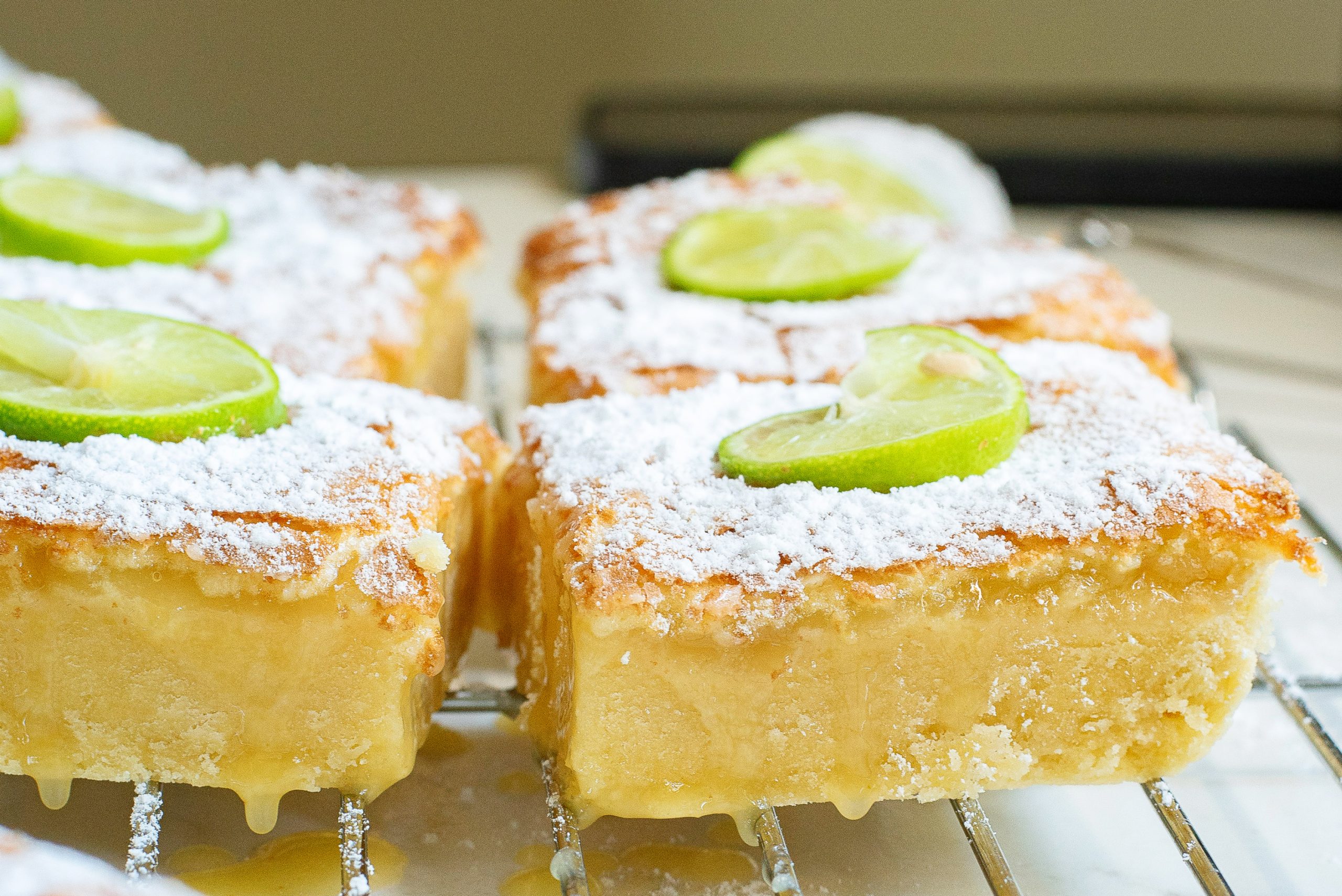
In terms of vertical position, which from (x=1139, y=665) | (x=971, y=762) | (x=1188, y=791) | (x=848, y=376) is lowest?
(x=1188, y=791)

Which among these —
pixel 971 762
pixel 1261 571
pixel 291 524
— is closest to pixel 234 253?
pixel 291 524

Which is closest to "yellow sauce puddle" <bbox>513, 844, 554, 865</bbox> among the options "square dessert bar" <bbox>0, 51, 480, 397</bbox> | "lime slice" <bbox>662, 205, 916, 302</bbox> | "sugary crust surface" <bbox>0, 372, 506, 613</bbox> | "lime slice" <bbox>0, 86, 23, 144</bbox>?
"sugary crust surface" <bbox>0, 372, 506, 613</bbox>

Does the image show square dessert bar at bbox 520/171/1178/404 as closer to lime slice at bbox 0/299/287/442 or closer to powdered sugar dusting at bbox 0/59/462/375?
powdered sugar dusting at bbox 0/59/462/375

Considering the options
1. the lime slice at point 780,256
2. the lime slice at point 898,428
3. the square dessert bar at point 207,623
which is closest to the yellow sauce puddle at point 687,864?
the square dessert bar at point 207,623

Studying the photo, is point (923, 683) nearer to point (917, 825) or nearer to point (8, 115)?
point (917, 825)

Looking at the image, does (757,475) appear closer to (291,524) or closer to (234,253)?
(291,524)
